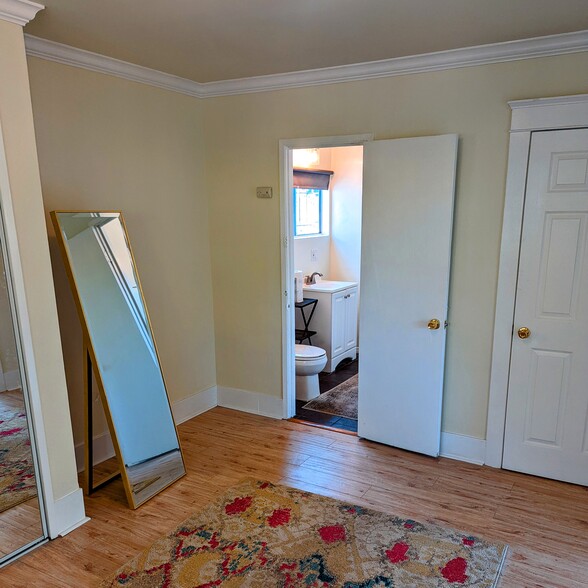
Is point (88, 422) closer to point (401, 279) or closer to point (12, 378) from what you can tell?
point (12, 378)

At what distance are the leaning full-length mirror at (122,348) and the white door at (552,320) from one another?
6.98 feet

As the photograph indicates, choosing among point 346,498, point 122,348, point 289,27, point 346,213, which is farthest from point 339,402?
point 289,27

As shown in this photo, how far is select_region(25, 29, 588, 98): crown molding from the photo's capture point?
2539 mm

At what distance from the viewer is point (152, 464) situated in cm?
279

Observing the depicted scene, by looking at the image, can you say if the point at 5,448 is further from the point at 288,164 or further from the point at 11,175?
the point at 288,164

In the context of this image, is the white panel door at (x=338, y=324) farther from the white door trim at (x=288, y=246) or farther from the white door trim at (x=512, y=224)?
the white door trim at (x=512, y=224)

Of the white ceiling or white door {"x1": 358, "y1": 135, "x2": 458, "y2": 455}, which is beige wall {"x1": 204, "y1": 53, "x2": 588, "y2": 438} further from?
the white ceiling

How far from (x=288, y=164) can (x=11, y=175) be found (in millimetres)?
1871

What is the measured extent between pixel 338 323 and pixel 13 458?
321 cm

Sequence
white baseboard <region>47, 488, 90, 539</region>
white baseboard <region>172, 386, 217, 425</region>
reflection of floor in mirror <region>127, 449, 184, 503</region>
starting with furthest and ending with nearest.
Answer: white baseboard <region>172, 386, 217, 425</region> < reflection of floor in mirror <region>127, 449, 184, 503</region> < white baseboard <region>47, 488, 90, 539</region>

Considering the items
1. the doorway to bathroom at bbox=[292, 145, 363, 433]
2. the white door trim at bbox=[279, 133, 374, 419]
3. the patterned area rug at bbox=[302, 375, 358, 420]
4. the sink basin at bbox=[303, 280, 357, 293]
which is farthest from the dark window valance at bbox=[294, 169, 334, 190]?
the patterned area rug at bbox=[302, 375, 358, 420]

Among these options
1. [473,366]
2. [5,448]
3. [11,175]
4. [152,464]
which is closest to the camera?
[11,175]

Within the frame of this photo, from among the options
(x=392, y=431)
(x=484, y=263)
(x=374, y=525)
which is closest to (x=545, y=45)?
(x=484, y=263)

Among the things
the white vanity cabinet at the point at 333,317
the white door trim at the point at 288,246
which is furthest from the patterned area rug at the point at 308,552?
the white vanity cabinet at the point at 333,317
